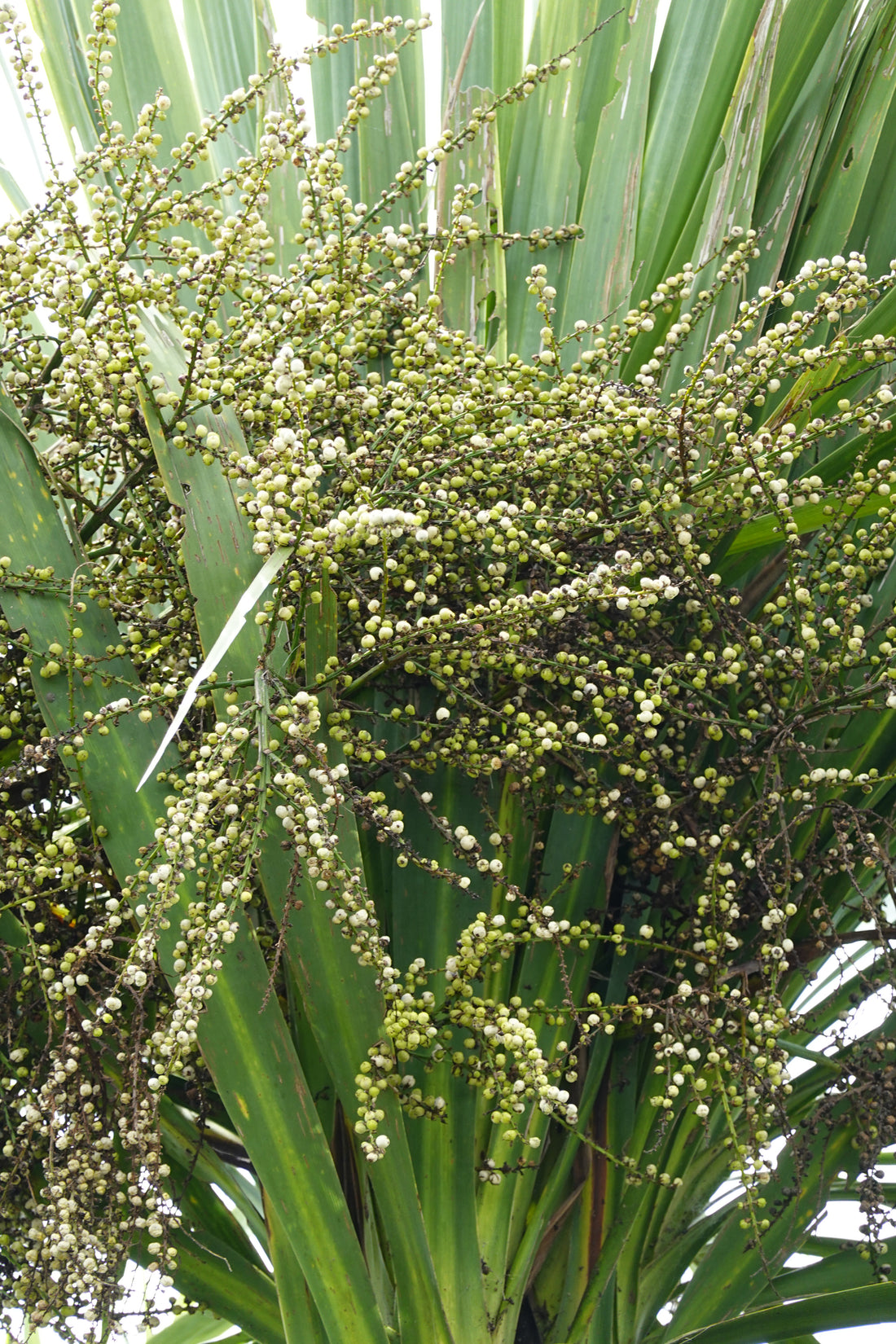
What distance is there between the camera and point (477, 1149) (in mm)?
1228

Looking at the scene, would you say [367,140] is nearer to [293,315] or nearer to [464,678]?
[293,315]

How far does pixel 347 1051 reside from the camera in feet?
3.41

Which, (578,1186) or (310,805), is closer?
(310,805)

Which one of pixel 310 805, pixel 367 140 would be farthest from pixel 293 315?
pixel 367 140

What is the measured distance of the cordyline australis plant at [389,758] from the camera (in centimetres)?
94

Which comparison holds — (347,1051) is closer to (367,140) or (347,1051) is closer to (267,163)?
(267,163)

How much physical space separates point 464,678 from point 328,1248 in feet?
1.73

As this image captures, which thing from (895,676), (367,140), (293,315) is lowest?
(895,676)

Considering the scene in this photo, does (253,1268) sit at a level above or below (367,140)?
below

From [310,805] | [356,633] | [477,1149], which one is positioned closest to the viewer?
[310,805]

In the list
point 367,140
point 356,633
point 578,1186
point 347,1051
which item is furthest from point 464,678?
point 367,140

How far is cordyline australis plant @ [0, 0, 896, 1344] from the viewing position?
3.08 ft

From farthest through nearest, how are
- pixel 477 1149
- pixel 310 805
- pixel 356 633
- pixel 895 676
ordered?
pixel 477 1149, pixel 356 633, pixel 895 676, pixel 310 805

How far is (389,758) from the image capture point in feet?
3.51
